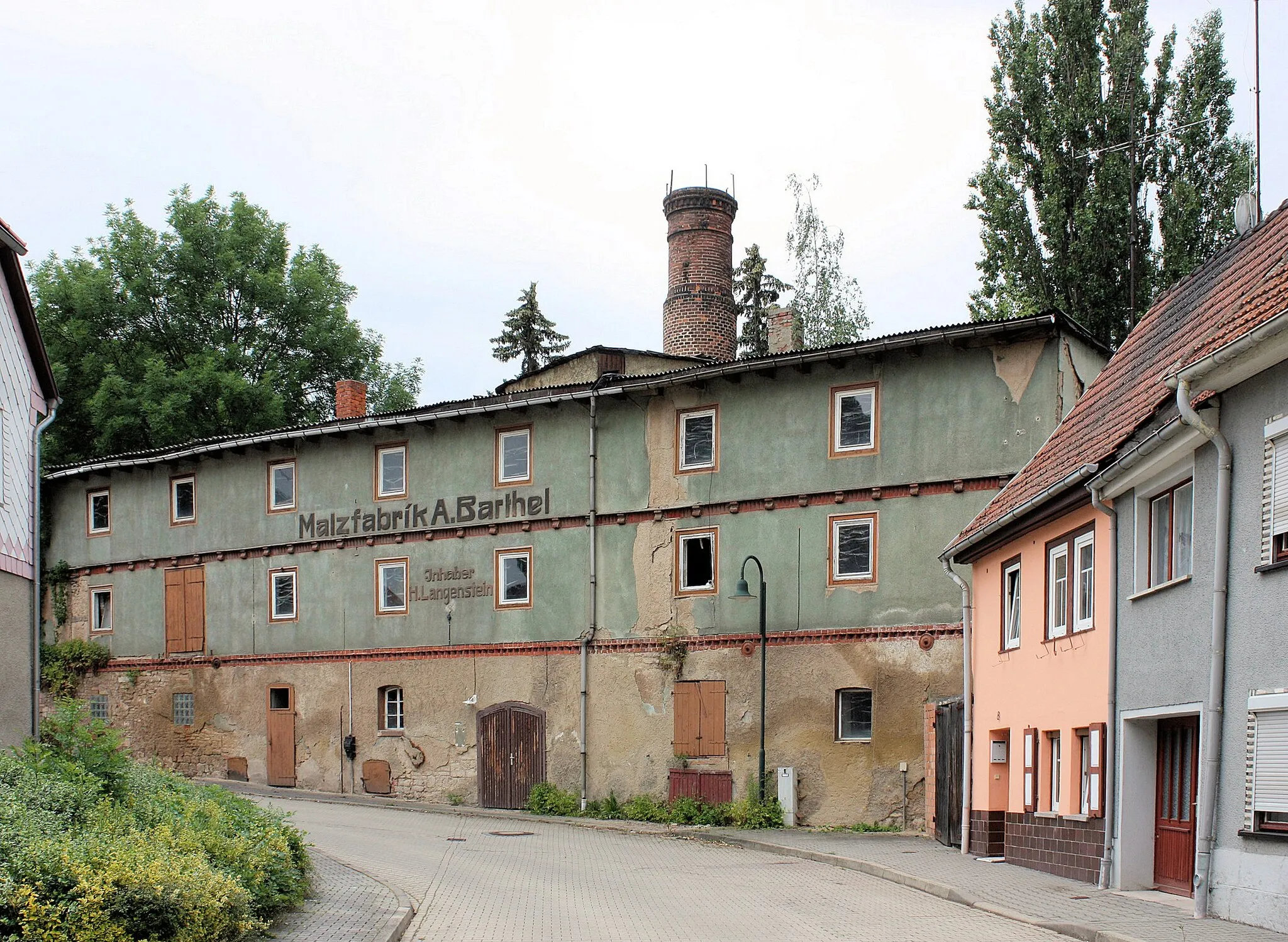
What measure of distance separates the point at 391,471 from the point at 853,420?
11.7m

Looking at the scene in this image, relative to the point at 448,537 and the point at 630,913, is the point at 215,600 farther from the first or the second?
the point at 630,913

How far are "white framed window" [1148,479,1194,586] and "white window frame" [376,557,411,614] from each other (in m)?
20.4

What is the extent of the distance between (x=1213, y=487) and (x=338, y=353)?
39130 millimetres

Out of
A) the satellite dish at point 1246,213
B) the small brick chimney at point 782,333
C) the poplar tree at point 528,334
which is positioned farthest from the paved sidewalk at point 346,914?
the poplar tree at point 528,334

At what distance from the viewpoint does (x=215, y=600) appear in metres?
35.3

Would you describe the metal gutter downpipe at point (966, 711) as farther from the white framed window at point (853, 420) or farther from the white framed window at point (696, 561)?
the white framed window at point (696, 561)

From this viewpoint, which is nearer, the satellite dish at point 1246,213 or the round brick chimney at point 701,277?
the satellite dish at point 1246,213

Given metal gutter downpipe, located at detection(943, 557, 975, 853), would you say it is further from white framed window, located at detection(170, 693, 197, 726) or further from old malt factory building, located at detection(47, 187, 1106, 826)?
white framed window, located at detection(170, 693, 197, 726)

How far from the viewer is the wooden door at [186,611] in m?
35.5

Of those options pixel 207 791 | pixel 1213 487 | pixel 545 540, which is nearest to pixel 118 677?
pixel 545 540

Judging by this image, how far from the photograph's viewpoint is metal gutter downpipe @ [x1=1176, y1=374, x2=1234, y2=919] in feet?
42.1

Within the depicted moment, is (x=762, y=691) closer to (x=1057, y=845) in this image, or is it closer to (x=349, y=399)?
(x=1057, y=845)

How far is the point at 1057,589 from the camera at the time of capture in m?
18.2

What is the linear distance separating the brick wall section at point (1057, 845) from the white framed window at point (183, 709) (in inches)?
890
